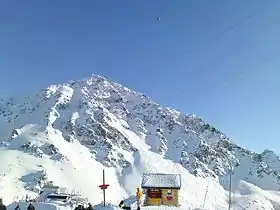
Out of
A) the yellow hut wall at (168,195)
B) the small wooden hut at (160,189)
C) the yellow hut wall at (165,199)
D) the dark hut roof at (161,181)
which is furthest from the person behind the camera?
the dark hut roof at (161,181)

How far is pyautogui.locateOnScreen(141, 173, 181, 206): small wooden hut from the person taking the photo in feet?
179

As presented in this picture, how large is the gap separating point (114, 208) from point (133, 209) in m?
5.58

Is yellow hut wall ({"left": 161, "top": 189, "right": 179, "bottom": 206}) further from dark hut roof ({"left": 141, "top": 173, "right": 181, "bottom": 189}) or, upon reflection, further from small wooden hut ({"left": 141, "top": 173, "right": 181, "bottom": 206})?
dark hut roof ({"left": 141, "top": 173, "right": 181, "bottom": 189})

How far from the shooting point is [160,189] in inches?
2176

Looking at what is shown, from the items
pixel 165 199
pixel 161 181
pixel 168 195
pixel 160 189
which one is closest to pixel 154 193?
pixel 160 189

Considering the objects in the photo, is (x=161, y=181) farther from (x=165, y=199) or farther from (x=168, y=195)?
(x=165, y=199)

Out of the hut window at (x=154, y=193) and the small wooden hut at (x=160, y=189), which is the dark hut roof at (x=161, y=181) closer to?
the small wooden hut at (x=160, y=189)

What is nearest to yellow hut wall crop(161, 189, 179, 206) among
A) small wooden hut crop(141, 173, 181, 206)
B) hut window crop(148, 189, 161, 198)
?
small wooden hut crop(141, 173, 181, 206)

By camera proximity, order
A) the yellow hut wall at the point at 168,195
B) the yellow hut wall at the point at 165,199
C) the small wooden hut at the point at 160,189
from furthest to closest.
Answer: the yellow hut wall at the point at 168,195 → the small wooden hut at the point at 160,189 → the yellow hut wall at the point at 165,199

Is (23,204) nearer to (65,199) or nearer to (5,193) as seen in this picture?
(65,199)

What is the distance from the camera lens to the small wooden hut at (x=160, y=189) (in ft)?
179

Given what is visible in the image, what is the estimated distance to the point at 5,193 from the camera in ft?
655

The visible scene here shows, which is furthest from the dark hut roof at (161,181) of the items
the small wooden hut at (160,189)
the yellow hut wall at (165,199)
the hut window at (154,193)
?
the yellow hut wall at (165,199)

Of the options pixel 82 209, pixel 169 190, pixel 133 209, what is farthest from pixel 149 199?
pixel 82 209
